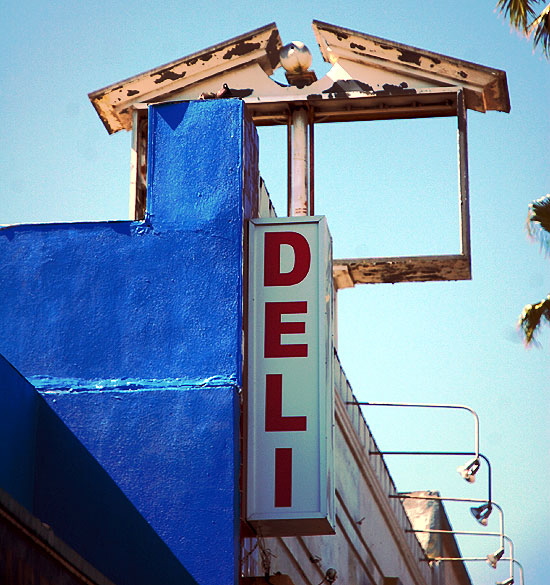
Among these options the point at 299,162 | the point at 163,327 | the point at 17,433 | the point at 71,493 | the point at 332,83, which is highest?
the point at 332,83

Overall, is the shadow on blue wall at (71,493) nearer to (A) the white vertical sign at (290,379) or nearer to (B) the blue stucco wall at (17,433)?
(B) the blue stucco wall at (17,433)

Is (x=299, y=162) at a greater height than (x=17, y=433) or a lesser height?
greater

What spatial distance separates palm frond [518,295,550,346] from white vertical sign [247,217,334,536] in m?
12.3

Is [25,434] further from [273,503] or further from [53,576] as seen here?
[53,576]

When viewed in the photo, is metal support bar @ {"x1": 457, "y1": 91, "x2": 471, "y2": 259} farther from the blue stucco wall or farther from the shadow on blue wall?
the blue stucco wall

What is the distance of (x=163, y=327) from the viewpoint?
34.4 feet

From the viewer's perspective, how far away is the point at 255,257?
10766mm

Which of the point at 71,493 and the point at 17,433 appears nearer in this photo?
the point at 17,433

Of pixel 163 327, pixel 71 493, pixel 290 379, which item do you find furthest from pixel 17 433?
pixel 290 379

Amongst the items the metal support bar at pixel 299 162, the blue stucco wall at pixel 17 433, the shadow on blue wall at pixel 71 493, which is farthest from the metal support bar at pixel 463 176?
the blue stucco wall at pixel 17 433

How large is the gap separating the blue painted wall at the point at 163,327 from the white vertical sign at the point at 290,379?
252 mm

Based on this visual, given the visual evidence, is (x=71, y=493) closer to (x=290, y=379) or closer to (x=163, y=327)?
(x=163, y=327)

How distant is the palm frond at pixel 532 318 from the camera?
2264 centimetres

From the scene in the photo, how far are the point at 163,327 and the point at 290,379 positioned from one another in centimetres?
106
